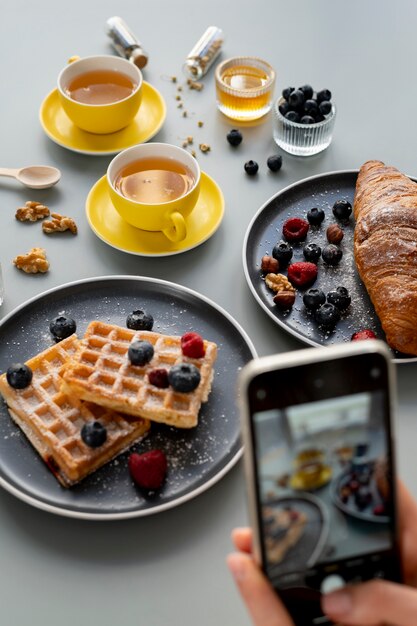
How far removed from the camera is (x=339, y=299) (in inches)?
66.1

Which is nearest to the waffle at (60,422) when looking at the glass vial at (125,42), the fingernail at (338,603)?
the fingernail at (338,603)

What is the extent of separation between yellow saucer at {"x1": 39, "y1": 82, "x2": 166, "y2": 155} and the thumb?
1.47 m

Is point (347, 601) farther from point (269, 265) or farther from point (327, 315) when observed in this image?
point (269, 265)

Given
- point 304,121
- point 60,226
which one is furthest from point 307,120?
point 60,226

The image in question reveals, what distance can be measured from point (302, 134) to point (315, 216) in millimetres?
317

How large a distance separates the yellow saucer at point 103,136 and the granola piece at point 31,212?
0.24 meters

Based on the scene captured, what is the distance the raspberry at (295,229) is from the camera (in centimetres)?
183

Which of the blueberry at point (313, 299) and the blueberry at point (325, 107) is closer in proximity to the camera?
the blueberry at point (313, 299)

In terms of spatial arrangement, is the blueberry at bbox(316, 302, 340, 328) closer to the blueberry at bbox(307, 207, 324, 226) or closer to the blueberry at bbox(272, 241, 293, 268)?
the blueberry at bbox(272, 241, 293, 268)

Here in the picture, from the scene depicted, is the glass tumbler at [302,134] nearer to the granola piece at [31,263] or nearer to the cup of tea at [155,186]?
the cup of tea at [155,186]

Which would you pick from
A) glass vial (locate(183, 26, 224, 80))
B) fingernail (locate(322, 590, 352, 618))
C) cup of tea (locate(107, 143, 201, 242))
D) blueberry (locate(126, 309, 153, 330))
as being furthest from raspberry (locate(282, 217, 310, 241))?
fingernail (locate(322, 590, 352, 618))

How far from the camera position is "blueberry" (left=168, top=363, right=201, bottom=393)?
1407mm

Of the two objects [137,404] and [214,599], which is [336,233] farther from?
[214,599]

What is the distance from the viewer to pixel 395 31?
2.57 metres
